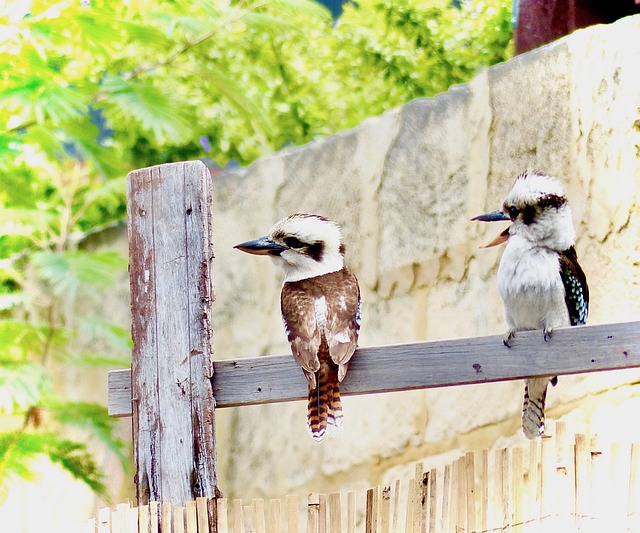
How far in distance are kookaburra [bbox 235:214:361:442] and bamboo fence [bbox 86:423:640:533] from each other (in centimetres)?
17

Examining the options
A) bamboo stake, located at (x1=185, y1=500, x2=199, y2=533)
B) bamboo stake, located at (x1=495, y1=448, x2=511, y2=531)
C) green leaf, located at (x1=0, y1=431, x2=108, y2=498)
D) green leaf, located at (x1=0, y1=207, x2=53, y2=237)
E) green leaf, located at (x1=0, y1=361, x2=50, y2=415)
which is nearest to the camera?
bamboo stake, located at (x1=495, y1=448, x2=511, y2=531)

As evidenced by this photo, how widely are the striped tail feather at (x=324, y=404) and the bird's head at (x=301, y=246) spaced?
0.26 meters

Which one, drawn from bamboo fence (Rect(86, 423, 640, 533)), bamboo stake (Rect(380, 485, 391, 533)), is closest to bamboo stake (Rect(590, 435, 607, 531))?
bamboo fence (Rect(86, 423, 640, 533))

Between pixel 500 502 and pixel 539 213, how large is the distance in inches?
22.1

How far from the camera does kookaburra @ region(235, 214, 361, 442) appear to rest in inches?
74.9

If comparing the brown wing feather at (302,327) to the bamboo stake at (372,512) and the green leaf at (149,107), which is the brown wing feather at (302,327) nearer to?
the bamboo stake at (372,512)

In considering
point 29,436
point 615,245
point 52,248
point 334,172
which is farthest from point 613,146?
point 52,248

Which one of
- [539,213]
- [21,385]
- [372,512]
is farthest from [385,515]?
[21,385]

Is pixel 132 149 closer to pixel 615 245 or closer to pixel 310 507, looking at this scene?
pixel 615 245

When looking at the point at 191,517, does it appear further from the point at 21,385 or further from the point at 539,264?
the point at 21,385

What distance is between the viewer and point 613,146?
268 cm

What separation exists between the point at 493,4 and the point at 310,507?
2858 mm

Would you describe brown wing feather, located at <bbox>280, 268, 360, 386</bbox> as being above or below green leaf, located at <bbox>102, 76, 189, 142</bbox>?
below

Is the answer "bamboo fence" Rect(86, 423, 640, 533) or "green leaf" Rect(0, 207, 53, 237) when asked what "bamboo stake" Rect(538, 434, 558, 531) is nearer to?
"bamboo fence" Rect(86, 423, 640, 533)
